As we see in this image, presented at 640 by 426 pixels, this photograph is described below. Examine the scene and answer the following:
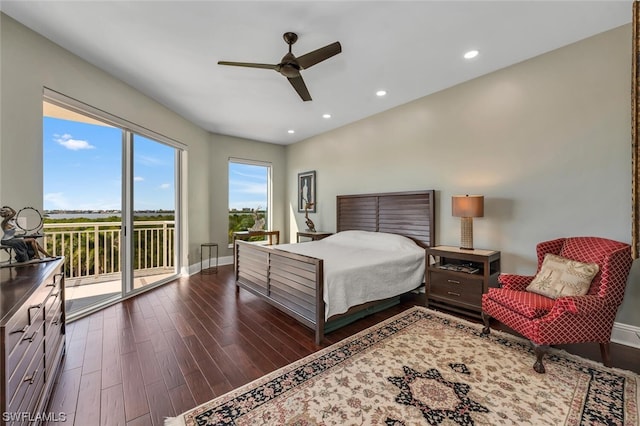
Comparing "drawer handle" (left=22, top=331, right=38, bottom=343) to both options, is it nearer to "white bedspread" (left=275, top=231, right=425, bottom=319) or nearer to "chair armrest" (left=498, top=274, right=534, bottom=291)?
"white bedspread" (left=275, top=231, right=425, bottom=319)

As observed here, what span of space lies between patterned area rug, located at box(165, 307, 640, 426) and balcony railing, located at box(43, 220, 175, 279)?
308 cm

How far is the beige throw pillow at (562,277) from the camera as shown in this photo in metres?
2.17

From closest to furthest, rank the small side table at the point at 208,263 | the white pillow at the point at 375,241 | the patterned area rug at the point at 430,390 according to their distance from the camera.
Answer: the patterned area rug at the point at 430,390
the white pillow at the point at 375,241
the small side table at the point at 208,263

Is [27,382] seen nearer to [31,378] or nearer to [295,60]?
[31,378]

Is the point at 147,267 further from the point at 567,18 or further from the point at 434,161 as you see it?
the point at 567,18

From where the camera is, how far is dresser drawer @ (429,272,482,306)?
2907mm

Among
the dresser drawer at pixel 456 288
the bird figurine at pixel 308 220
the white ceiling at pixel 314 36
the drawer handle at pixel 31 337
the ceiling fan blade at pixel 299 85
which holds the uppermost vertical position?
the white ceiling at pixel 314 36

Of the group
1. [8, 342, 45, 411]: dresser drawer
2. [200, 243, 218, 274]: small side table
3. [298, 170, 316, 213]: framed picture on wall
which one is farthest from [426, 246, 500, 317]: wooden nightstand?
[200, 243, 218, 274]: small side table

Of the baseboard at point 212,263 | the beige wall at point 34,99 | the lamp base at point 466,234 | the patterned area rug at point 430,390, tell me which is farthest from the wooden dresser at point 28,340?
the lamp base at point 466,234

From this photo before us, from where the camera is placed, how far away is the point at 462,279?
3.01m

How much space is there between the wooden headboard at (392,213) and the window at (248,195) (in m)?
2.11

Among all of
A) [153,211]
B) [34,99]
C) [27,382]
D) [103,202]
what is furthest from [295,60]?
[153,211]

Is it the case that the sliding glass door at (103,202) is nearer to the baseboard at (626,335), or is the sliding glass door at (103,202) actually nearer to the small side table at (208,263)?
the small side table at (208,263)

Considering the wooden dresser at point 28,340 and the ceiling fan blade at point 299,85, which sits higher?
the ceiling fan blade at point 299,85
